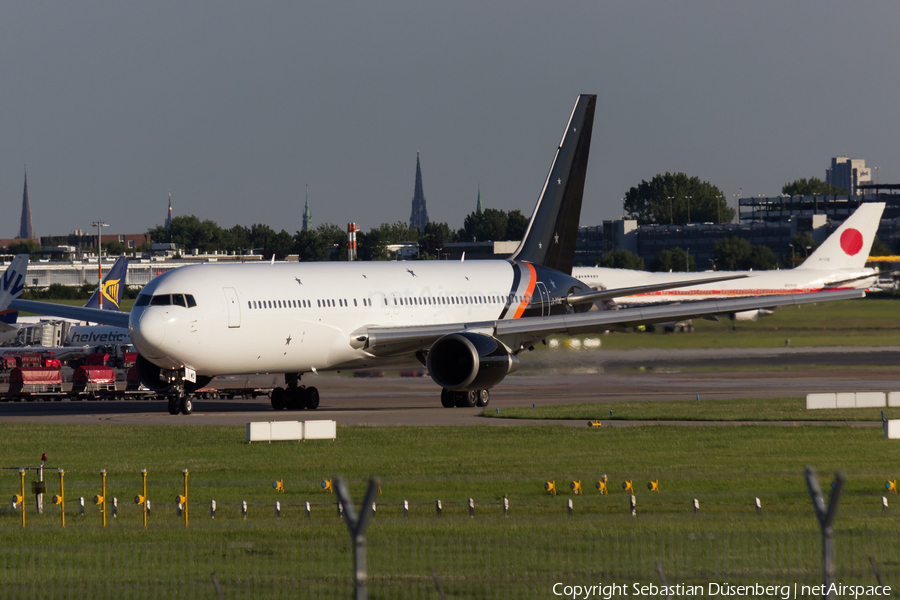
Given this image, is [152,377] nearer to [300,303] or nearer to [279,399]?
[279,399]

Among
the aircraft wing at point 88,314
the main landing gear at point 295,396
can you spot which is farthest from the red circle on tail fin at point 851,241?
the aircraft wing at point 88,314

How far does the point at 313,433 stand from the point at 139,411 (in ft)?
40.6

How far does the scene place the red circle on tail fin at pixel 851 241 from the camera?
80250 mm

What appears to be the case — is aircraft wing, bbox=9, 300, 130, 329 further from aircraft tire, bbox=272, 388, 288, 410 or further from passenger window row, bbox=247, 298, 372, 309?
passenger window row, bbox=247, 298, 372, 309

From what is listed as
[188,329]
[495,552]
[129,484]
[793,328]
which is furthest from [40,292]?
[495,552]

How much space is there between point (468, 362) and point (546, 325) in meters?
3.53

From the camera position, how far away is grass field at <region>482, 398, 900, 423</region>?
107 ft

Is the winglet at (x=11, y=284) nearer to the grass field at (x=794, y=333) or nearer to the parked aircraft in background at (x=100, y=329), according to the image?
the parked aircraft in background at (x=100, y=329)

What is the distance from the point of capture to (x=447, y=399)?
38469mm

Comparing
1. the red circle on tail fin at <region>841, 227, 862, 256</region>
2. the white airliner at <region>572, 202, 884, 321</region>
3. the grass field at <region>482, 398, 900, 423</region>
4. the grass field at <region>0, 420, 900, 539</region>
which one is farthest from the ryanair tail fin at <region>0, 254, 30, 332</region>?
the red circle on tail fin at <region>841, 227, 862, 256</region>

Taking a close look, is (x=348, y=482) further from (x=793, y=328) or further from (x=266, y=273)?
(x=793, y=328)

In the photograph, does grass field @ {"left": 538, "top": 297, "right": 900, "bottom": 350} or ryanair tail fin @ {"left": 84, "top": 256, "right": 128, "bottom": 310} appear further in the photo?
ryanair tail fin @ {"left": 84, "top": 256, "right": 128, "bottom": 310}

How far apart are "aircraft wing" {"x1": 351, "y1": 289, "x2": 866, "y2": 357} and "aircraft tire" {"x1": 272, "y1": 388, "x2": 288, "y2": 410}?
10.5 feet

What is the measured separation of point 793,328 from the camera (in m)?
59.2
